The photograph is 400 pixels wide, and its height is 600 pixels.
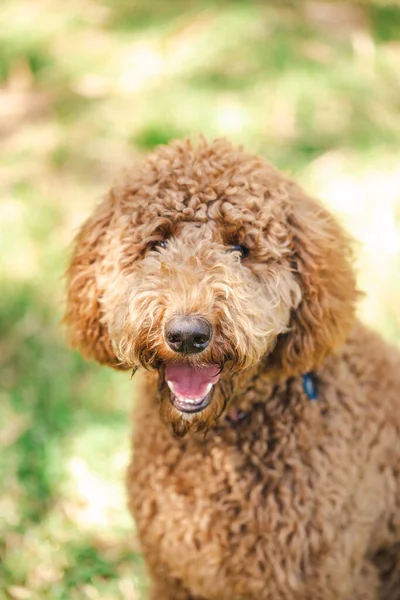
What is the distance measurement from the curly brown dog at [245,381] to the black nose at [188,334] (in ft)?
0.18

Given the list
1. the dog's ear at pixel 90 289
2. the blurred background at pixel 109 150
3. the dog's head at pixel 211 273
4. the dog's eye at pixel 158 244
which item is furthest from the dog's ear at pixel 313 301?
the blurred background at pixel 109 150

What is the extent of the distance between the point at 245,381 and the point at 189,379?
20 cm

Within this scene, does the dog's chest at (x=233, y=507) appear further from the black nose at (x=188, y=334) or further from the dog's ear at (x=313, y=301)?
the black nose at (x=188, y=334)

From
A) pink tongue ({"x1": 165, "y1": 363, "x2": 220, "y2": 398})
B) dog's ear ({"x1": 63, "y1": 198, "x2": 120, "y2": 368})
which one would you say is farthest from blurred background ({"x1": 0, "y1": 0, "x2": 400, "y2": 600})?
pink tongue ({"x1": 165, "y1": 363, "x2": 220, "y2": 398})

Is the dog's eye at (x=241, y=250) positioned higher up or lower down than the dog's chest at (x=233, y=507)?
higher up

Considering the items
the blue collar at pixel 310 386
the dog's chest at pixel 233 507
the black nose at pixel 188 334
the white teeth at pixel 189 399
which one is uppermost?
the black nose at pixel 188 334

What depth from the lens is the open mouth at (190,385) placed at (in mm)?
2180

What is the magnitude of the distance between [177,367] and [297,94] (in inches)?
148

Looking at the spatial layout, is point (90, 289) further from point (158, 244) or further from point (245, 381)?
point (245, 381)

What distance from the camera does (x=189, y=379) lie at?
2.21m

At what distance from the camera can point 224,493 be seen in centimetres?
242

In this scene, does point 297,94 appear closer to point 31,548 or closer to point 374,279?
point 374,279

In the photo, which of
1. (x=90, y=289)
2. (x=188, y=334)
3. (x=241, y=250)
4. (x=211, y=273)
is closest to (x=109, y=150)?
(x=90, y=289)

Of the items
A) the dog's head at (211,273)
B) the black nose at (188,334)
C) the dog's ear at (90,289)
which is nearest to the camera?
the black nose at (188,334)
